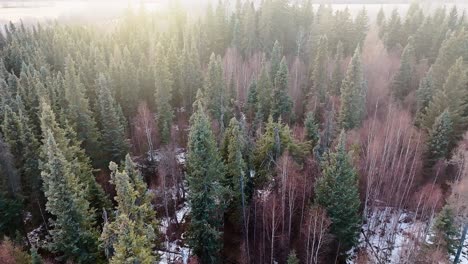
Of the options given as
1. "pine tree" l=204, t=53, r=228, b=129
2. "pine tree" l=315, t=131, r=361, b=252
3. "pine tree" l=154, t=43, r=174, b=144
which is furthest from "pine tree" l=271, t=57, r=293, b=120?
"pine tree" l=315, t=131, r=361, b=252

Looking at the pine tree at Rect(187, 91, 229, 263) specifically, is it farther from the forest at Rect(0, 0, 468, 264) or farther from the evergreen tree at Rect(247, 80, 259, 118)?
the evergreen tree at Rect(247, 80, 259, 118)

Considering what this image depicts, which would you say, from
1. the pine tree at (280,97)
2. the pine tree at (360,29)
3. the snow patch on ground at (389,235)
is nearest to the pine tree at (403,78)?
the pine tree at (360,29)

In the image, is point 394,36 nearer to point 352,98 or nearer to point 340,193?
point 352,98

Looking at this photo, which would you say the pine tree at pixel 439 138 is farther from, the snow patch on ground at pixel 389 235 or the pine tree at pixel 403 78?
the pine tree at pixel 403 78

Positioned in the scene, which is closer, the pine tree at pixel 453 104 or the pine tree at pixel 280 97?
the pine tree at pixel 453 104

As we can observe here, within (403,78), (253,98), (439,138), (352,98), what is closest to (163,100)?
(253,98)

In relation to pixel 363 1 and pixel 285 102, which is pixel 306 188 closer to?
pixel 285 102
